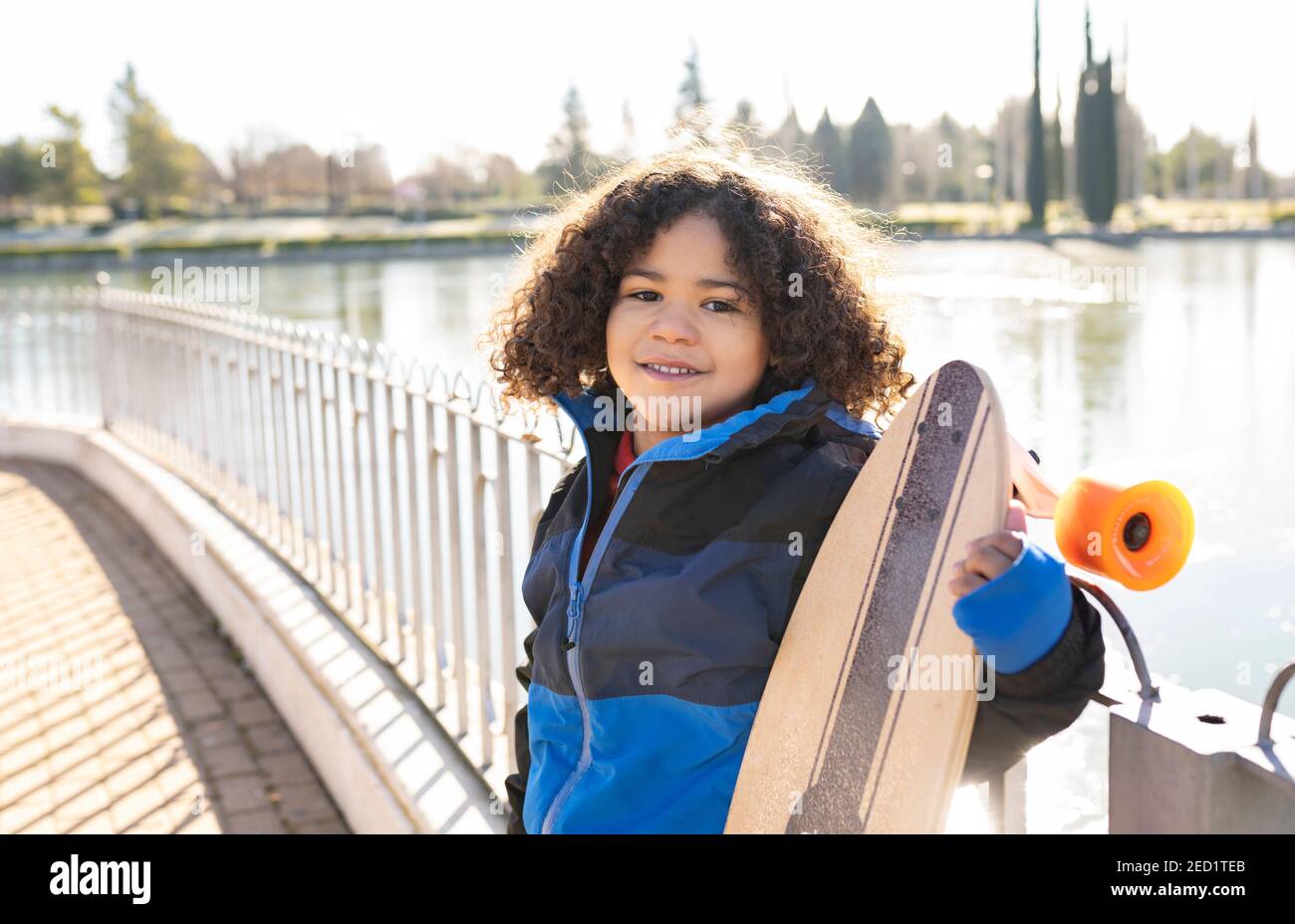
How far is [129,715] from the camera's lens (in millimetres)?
3816

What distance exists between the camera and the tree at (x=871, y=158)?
51.3 metres

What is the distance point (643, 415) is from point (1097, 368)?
857 cm

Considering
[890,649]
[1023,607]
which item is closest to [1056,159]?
[890,649]

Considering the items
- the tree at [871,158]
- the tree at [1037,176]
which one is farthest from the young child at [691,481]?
the tree at [871,158]

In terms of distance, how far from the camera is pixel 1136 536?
3.71 feet

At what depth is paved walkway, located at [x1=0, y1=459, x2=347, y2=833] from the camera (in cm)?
321

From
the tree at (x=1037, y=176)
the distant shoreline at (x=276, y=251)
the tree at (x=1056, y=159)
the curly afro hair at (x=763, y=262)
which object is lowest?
the curly afro hair at (x=763, y=262)

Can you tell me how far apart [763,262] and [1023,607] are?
67 cm

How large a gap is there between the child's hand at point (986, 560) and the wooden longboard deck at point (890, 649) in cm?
11

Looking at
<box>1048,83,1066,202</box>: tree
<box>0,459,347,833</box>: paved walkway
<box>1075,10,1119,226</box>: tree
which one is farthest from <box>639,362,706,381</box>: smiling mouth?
<box>1048,83,1066,202</box>: tree

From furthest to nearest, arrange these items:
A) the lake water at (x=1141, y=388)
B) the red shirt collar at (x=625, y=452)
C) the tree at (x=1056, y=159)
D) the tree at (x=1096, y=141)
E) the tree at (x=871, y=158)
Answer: the tree at (x=871, y=158)
the tree at (x=1056, y=159)
the tree at (x=1096, y=141)
the lake water at (x=1141, y=388)
the red shirt collar at (x=625, y=452)

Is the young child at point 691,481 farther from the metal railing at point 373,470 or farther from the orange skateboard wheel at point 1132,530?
the metal railing at point 373,470

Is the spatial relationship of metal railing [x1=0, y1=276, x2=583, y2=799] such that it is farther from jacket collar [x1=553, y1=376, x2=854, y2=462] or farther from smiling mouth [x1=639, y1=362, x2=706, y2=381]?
jacket collar [x1=553, y1=376, x2=854, y2=462]

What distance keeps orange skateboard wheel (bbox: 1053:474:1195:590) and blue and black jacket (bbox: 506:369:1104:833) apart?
0.38 meters
